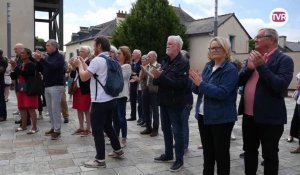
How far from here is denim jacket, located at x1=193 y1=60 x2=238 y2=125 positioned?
133 inches

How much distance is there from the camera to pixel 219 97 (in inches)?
133

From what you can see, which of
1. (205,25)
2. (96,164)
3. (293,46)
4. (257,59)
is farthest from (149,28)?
(257,59)

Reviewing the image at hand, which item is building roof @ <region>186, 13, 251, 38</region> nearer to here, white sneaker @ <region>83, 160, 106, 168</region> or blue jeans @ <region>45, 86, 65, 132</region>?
blue jeans @ <region>45, 86, 65, 132</region>

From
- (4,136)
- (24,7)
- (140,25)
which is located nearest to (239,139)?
(4,136)

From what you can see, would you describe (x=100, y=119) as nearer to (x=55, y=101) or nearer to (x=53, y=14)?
(x=55, y=101)

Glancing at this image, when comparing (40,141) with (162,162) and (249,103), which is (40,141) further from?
(249,103)

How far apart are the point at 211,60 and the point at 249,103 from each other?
2.10ft

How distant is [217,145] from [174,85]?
1.07 meters

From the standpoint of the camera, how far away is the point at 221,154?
11.7 feet

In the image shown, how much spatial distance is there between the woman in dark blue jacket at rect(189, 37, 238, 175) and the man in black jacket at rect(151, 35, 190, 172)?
713mm

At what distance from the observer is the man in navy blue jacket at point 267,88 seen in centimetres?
325

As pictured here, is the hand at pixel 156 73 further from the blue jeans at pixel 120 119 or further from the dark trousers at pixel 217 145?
the blue jeans at pixel 120 119

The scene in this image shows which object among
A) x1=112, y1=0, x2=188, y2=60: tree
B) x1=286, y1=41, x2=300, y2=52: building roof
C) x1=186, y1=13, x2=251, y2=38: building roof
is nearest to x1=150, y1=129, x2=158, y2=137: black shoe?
x1=112, y1=0, x2=188, y2=60: tree

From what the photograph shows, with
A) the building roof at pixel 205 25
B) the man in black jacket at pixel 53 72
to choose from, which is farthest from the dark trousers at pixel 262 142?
the building roof at pixel 205 25
